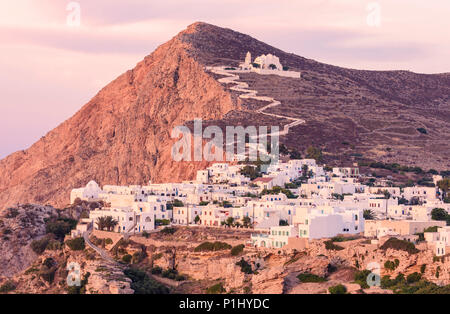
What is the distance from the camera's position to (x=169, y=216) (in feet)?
218

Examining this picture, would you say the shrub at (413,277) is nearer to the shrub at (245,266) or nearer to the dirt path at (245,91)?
the shrub at (245,266)

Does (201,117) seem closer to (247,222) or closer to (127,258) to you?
(247,222)

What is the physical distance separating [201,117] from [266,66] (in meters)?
17.6

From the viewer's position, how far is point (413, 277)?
51344 millimetres

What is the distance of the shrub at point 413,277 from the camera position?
5112 cm

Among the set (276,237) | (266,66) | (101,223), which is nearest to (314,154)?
(101,223)

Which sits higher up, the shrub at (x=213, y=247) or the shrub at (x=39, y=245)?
the shrub at (x=213, y=247)

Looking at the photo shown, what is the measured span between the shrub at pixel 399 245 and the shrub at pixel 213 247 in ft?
28.7

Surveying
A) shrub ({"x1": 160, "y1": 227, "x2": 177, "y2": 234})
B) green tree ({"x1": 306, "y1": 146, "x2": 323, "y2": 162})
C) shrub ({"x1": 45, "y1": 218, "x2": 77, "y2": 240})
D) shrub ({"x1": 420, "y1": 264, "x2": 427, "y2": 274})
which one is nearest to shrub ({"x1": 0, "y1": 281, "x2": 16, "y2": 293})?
shrub ({"x1": 45, "y1": 218, "x2": 77, "y2": 240})

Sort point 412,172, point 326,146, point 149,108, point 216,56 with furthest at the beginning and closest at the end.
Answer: point 216,56
point 149,108
point 326,146
point 412,172
